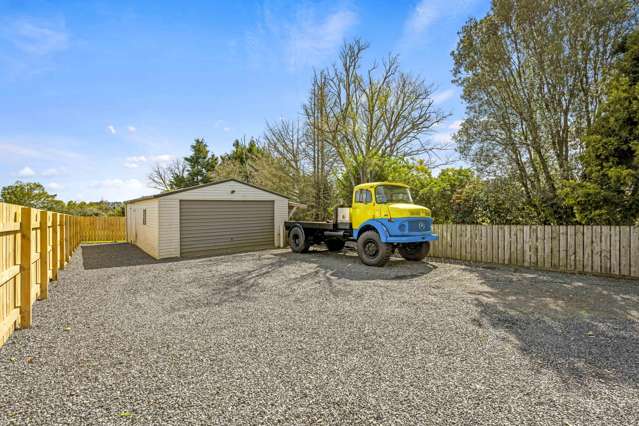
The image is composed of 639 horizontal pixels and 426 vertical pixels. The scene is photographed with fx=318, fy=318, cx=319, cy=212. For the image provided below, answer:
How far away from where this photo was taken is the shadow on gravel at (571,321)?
3146 millimetres

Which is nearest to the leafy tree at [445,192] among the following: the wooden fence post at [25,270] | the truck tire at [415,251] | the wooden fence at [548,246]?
the wooden fence at [548,246]

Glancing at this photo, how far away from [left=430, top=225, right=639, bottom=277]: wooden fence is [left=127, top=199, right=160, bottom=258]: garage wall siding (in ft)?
33.0

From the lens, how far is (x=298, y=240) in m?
12.0

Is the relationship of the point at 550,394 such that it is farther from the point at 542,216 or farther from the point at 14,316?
the point at 542,216

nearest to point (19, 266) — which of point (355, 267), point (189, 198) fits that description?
point (355, 267)

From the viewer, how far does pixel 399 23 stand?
1046 cm

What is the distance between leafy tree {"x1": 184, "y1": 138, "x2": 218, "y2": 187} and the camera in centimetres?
3450

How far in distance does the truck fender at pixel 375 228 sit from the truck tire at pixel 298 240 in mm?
2669

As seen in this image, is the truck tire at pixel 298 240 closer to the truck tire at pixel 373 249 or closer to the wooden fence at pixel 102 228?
the truck tire at pixel 373 249

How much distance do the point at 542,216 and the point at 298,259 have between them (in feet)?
24.8

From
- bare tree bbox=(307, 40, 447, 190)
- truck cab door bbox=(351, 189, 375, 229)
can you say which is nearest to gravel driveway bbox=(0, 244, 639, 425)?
truck cab door bbox=(351, 189, 375, 229)

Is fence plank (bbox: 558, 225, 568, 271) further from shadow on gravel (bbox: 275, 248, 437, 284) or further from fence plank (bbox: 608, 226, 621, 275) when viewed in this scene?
shadow on gravel (bbox: 275, 248, 437, 284)

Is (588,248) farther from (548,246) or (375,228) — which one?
(375,228)

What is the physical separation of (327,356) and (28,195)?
3280 centimetres
